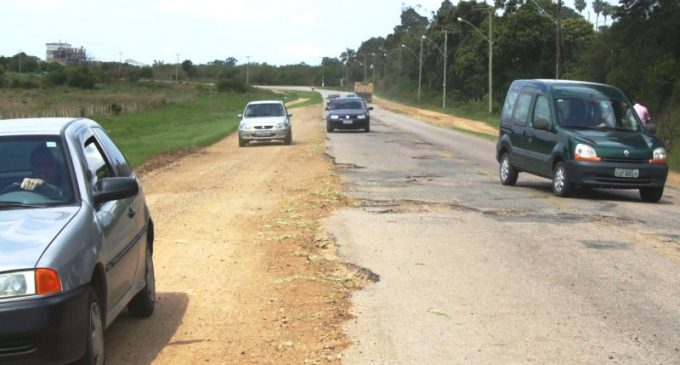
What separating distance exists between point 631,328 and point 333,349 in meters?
2.23

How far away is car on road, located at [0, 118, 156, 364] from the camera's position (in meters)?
4.39

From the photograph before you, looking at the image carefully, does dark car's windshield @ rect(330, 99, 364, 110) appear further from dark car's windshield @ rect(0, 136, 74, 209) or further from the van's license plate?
dark car's windshield @ rect(0, 136, 74, 209)

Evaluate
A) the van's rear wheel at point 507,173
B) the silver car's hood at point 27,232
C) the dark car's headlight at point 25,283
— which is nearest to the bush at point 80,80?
the van's rear wheel at point 507,173

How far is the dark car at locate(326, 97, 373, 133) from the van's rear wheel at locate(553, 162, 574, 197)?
867 inches

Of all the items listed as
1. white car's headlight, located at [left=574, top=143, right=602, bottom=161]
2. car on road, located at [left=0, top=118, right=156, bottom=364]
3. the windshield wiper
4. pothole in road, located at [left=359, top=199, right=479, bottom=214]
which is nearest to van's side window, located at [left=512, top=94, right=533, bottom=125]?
white car's headlight, located at [left=574, top=143, right=602, bottom=161]

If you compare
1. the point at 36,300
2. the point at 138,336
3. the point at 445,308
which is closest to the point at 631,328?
the point at 445,308

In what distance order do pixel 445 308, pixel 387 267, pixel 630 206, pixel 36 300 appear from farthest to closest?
pixel 630 206 → pixel 387 267 → pixel 445 308 → pixel 36 300

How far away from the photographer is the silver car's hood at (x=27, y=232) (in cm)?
438

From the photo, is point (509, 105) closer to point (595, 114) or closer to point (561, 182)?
point (595, 114)

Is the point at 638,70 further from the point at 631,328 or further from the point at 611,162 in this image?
the point at 631,328

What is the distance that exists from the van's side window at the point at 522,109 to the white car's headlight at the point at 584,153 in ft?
6.72

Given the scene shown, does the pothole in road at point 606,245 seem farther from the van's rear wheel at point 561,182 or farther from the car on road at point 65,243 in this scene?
the car on road at point 65,243

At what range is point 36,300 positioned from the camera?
4.37 m

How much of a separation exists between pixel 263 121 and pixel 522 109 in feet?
47.4
